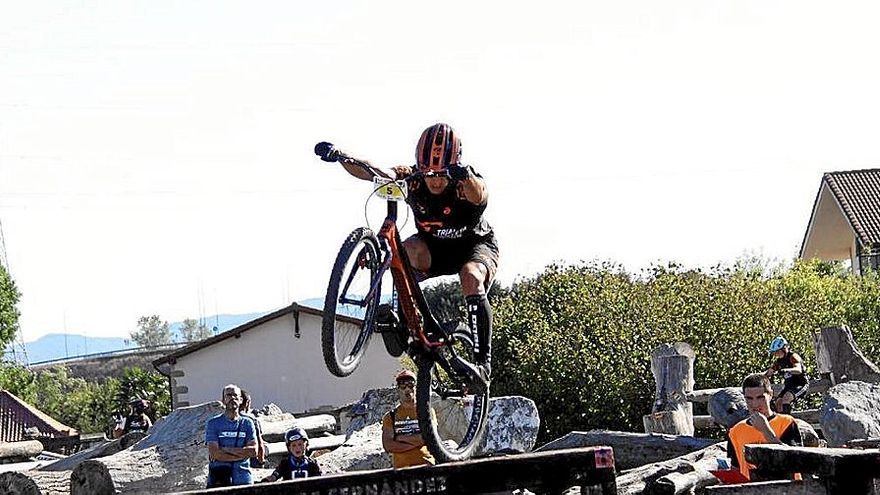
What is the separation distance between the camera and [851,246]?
45938 millimetres

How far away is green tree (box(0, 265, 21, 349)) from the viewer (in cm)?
5622

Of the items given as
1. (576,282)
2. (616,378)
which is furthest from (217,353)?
(616,378)

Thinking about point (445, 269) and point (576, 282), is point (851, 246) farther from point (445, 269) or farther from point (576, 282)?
point (445, 269)

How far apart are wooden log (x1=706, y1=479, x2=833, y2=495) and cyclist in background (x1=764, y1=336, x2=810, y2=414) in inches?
311

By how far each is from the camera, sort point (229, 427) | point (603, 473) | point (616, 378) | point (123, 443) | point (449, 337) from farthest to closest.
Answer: point (616, 378) < point (123, 443) < point (229, 427) < point (449, 337) < point (603, 473)

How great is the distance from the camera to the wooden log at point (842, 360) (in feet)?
58.8

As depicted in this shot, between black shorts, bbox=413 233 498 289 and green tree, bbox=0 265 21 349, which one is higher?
green tree, bbox=0 265 21 349

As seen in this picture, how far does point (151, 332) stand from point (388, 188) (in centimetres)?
15861

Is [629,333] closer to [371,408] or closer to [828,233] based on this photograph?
[371,408]

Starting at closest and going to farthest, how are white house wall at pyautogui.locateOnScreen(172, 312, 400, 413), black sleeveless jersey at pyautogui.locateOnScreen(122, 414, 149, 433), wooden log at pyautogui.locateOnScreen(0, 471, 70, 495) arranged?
wooden log at pyautogui.locateOnScreen(0, 471, 70, 495) < black sleeveless jersey at pyautogui.locateOnScreen(122, 414, 149, 433) < white house wall at pyautogui.locateOnScreen(172, 312, 400, 413)

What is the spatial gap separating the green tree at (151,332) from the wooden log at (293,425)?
462 ft

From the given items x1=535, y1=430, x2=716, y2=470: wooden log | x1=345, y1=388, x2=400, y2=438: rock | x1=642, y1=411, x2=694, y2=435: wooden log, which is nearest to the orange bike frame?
x1=535, y1=430, x2=716, y2=470: wooden log

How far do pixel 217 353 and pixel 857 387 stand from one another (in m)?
27.2

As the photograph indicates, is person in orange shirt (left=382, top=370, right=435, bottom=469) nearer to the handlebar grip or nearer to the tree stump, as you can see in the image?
the handlebar grip
